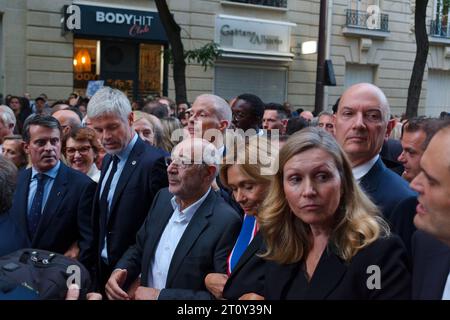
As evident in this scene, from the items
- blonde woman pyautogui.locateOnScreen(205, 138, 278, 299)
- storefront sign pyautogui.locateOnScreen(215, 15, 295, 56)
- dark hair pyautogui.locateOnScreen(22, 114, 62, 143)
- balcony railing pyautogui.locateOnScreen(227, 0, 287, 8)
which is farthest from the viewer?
balcony railing pyautogui.locateOnScreen(227, 0, 287, 8)

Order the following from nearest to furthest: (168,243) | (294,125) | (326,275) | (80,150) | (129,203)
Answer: (326,275) → (168,243) → (129,203) → (80,150) → (294,125)

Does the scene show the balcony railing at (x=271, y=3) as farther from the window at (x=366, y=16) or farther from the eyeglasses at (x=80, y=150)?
the eyeglasses at (x=80, y=150)

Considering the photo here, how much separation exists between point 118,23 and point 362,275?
14.3 metres

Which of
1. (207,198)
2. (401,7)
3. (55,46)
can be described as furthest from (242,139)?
(401,7)

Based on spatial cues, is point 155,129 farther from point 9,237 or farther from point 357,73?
point 357,73

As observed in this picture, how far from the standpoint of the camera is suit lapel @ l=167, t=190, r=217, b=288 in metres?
2.91

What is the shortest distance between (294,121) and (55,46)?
32.0 feet

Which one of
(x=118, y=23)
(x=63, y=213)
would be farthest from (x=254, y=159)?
(x=118, y=23)

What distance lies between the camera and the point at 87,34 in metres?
14.8

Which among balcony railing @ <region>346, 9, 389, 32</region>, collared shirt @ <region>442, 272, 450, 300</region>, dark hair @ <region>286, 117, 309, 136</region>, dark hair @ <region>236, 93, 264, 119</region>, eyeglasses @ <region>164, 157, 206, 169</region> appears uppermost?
balcony railing @ <region>346, 9, 389, 32</region>

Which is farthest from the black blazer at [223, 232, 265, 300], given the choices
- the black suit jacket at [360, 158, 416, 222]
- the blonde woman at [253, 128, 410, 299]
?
the black suit jacket at [360, 158, 416, 222]

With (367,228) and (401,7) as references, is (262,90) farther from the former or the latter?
(367,228)

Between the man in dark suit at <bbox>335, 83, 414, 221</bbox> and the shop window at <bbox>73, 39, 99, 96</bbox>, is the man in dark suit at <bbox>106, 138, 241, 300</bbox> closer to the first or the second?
the man in dark suit at <bbox>335, 83, 414, 221</bbox>

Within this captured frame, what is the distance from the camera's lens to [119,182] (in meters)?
3.75
